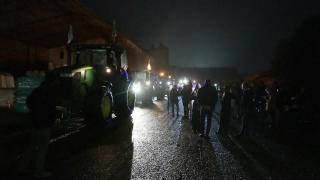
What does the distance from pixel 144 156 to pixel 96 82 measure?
503 cm

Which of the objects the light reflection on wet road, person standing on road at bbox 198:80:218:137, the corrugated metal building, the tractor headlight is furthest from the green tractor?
the corrugated metal building

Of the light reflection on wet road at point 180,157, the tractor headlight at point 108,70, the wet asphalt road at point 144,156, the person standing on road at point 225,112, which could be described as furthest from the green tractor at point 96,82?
the person standing on road at point 225,112

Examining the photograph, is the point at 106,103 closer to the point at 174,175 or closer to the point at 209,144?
the point at 209,144

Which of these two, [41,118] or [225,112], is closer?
[41,118]

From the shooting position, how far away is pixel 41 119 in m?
7.18

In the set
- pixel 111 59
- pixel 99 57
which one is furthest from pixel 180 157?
pixel 99 57

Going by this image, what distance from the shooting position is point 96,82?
13266mm

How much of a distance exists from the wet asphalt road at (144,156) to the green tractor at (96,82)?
2.75ft

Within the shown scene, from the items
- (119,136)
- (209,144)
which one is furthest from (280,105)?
(119,136)

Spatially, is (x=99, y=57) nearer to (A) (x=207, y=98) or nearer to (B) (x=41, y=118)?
(A) (x=207, y=98)

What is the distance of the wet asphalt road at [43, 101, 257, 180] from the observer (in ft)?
24.1

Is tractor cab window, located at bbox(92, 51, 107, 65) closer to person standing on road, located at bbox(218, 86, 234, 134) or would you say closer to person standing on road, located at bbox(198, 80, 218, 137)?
person standing on road, located at bbox(198, 80, 218, 137)

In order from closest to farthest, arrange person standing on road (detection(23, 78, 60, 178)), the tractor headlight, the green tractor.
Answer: person standing on road (detection(23, 78, 60, 178)) < the green tractor < the tractor headlight

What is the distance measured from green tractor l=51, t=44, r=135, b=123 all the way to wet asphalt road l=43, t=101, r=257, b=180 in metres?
0.84
